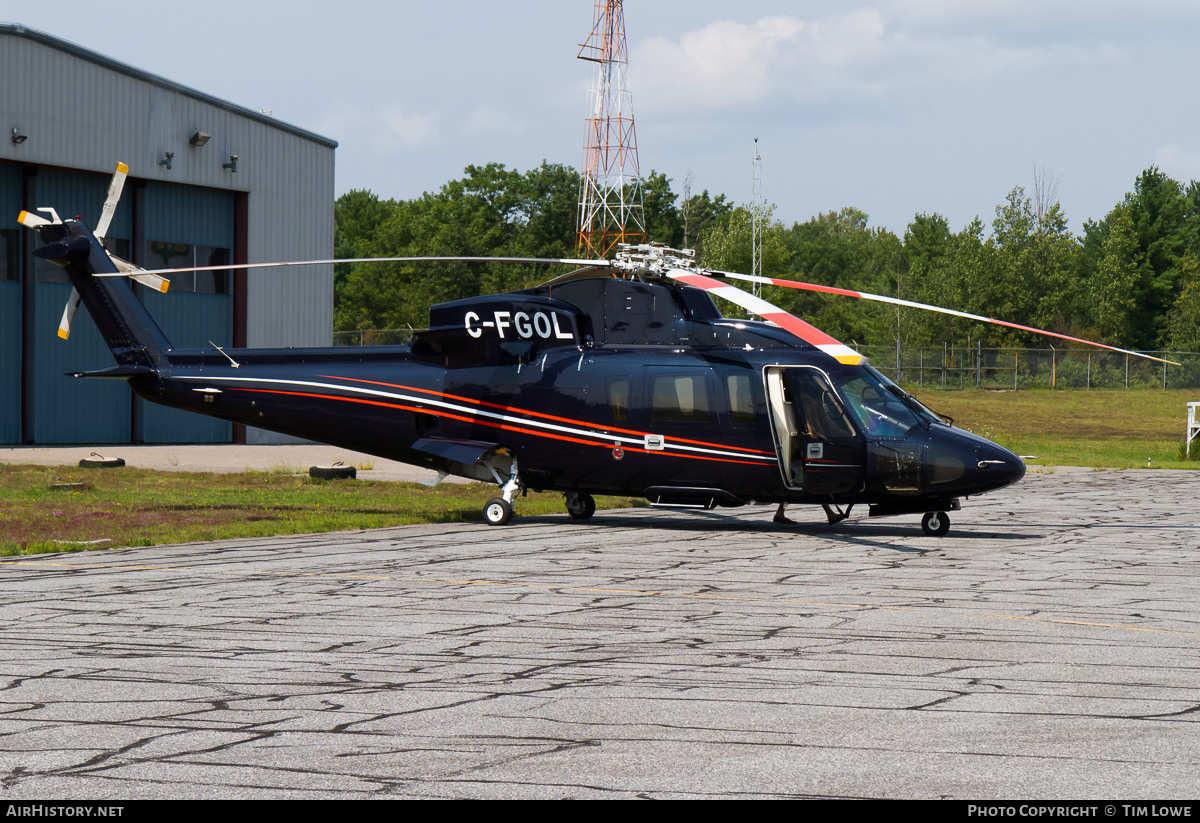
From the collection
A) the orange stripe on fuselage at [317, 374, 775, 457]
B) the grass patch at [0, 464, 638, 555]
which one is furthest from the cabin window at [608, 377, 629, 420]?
the grass patch at [0, 464, 638, 555]

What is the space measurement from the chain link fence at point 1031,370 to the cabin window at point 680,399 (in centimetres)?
A: 4092

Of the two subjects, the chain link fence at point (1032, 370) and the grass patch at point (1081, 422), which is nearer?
the grass patch at point (1081, 422)

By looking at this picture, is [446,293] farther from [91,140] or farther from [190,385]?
[190,385]

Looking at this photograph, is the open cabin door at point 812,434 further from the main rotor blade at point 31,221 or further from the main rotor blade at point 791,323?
the main rotor blade at point 31,221

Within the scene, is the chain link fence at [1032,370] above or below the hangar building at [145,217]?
below

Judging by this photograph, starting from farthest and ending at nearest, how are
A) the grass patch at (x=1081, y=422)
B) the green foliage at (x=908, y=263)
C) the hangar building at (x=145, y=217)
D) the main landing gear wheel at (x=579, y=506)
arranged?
the green foliage at (x=908, y=263) → the grass patch at (x=1081, y=422) → the hangar building at (x=145, y=217) → the main landing gear wheel at (x=579, y=506)

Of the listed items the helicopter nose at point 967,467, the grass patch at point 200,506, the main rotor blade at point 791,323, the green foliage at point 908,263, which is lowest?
the grass patch at point 200,506

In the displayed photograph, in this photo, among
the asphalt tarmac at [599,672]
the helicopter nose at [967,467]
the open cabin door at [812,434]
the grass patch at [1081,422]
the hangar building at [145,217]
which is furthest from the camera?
the grass patch at [1081,422]

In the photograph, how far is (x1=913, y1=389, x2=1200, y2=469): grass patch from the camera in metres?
33.9

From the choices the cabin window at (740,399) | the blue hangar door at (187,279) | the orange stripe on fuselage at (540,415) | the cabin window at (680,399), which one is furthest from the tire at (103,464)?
the cabin window at (740,399)

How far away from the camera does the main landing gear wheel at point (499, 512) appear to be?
621 inches

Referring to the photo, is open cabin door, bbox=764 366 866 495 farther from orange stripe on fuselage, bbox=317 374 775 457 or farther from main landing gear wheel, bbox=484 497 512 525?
main landing gear wheel, bbox=484 497 512 525

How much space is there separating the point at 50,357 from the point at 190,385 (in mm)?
15162

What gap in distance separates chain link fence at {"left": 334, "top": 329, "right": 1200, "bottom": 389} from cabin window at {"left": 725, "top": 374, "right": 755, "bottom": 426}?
41.0m
